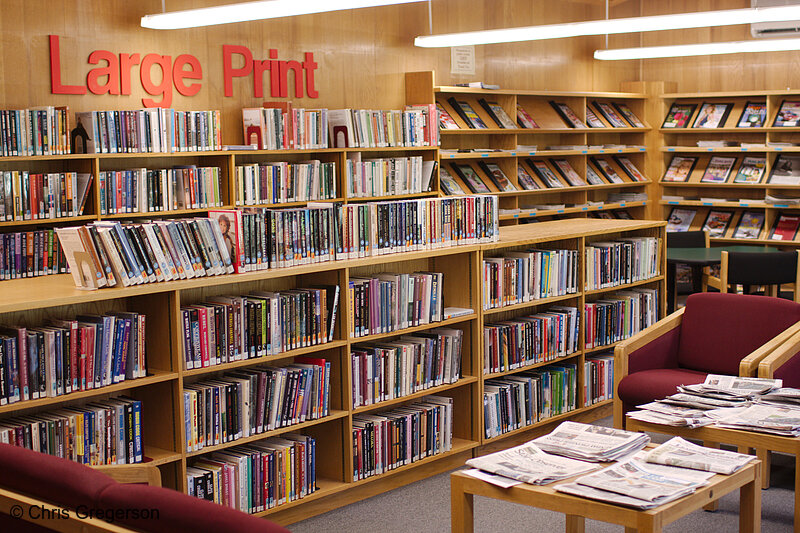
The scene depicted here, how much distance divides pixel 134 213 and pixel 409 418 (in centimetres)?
242

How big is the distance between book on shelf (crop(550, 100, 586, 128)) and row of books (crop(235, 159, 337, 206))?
3.21 metres

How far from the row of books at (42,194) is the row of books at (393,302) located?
6.93ft

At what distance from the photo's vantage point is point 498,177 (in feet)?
28.9

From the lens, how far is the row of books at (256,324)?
391 centimetres

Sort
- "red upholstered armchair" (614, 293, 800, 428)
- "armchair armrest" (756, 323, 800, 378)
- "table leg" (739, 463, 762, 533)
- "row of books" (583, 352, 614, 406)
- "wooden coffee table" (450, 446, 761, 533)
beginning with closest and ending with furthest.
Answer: "wooden coffee table" (450, 446, 761, 533) → "table leg" (739, 463, 762, 533) → "armchair armrest" (756, 323, 800, 378) → "red upholstered armchair" (614, 293, 800, 428) → "row of books" (583, 352, 614, 406)

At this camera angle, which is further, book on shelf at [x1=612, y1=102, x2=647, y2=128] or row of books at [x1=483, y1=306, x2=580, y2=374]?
book on shelf at [x1=612, y1=102, x2=647, y2=128]

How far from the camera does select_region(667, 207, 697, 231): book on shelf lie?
33.7 feet

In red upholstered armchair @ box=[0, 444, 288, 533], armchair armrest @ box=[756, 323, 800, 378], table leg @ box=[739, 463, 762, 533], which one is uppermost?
red upholstered armchair @ box=[0, 444, 288, 533]

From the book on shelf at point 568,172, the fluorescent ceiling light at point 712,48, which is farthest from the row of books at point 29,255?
the book on shelf at point 568,172

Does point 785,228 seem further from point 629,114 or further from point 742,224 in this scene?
point 629,114

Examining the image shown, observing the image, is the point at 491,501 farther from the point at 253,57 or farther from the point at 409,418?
the point at 253,57

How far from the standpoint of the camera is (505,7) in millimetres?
9266

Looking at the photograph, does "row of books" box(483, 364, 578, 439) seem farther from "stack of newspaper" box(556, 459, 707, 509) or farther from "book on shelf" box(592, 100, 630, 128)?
"book on shelf" box(592, 100, 630, 128)

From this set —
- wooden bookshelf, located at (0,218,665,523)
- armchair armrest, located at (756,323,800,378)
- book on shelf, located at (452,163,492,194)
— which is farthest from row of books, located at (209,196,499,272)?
book on shelf, located at (452,163,492,194)
